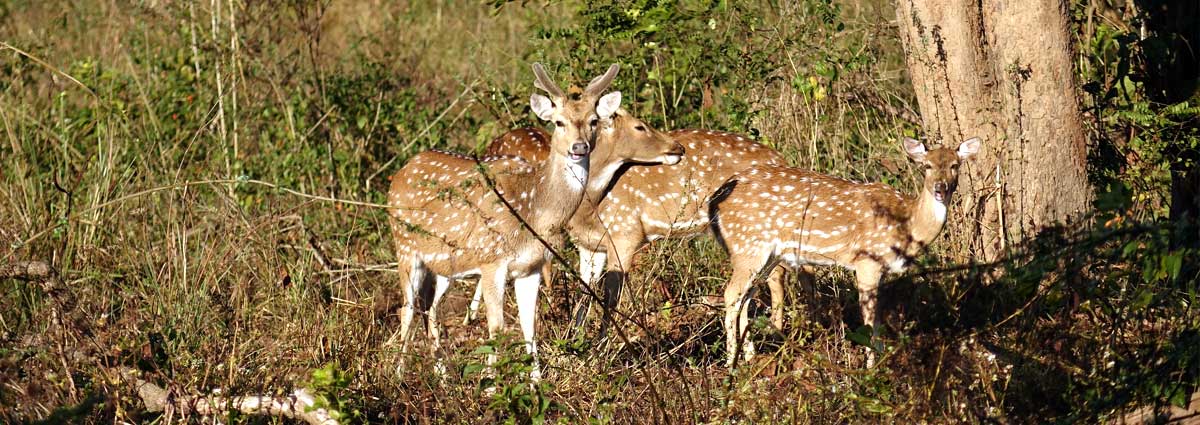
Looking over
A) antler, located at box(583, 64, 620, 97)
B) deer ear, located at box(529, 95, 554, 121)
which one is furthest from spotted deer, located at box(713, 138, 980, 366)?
deer ear, located at box(529, 95, 554, 121)

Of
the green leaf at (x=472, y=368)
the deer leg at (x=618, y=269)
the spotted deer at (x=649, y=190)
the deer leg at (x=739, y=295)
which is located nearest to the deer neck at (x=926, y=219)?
the deer leg at (x=739, y=295)

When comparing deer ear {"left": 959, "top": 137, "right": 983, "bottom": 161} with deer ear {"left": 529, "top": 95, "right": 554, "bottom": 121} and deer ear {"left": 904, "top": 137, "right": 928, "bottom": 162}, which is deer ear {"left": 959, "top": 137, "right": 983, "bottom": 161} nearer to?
deer ear {"left": 904, "top": 137, "right": 928, "bottom": 162}

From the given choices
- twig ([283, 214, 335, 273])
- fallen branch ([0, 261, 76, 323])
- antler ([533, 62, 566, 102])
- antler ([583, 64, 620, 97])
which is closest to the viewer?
fallen branch ([0, 261, 76, 323])

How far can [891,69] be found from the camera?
29.4ft

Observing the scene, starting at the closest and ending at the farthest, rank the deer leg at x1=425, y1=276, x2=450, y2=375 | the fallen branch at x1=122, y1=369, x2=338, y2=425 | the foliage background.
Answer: the foliage background
the fallen branch at x1=122, y1=369, x2=338, y2=425
the deer leg at x1=425, y1=276, x2=450, y2=375

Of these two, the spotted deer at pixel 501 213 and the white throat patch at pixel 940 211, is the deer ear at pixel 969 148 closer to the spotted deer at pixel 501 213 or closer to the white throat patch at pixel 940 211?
the white throat patch at pixel 940 211

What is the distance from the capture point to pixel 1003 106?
6.32 metres

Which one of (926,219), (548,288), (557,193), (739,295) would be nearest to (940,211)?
(926,219)

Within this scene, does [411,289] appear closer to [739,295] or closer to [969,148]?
[739,295]

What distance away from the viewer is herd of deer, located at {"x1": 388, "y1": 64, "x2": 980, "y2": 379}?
6457 millimetres

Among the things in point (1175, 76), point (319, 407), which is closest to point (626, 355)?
point (319, 407)

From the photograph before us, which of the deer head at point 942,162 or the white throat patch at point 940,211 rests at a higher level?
the deer head at point 942,162

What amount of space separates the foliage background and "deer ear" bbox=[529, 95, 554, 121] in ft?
2.88

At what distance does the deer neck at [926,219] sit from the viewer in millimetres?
6469
